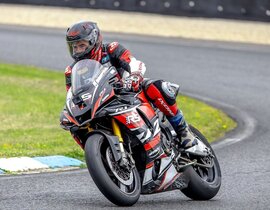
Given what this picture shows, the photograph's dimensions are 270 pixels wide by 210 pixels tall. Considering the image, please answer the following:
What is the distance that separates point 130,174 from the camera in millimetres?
7773

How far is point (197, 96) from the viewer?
16609 millimetres

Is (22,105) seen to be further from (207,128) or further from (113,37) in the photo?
(113,37)

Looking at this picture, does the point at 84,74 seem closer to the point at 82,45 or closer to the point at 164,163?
the point at 82,45

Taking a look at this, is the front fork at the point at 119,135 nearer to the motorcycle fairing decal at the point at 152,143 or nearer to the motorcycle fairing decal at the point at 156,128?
the motorcycle fairing decal at the point at 152,143

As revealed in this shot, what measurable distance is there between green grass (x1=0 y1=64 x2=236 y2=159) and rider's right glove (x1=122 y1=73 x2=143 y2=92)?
9.89 ft

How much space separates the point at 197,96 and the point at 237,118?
2.35 meters

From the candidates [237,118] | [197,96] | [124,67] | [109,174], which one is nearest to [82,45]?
[124,67]

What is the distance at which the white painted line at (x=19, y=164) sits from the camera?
9.87 metres

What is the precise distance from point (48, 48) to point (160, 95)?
15.2 metres

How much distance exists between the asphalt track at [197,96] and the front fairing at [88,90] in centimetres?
80

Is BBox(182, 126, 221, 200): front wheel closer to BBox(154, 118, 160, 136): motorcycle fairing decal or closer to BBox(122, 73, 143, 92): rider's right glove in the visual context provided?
BBox(154, 118, 160, 136): motorcycle fairing decal

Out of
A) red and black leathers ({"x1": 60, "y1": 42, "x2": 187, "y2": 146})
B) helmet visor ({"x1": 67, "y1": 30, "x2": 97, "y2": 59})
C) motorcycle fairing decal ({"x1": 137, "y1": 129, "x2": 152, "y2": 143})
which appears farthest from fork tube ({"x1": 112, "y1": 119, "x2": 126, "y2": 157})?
helmet visor ({"x1": 67, "y1": 30, "x2": 97, "y2": 59})

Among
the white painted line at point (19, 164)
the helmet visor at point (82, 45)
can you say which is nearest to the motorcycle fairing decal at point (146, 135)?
the helmet visor at point (82, 45)

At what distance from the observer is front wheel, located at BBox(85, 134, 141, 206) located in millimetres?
7402
